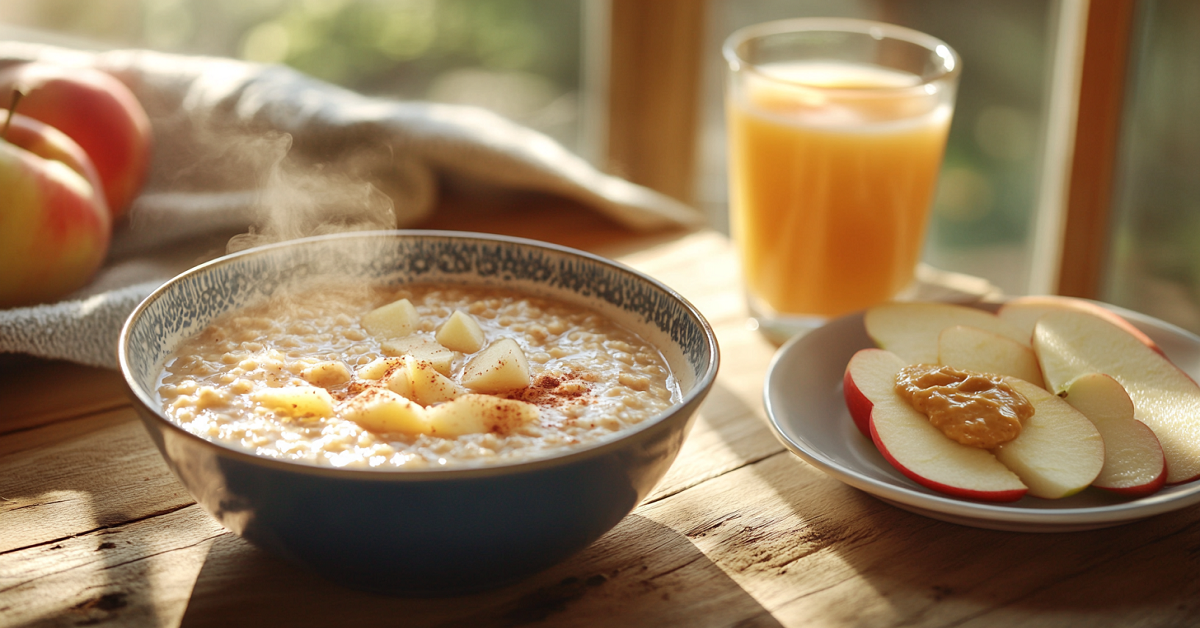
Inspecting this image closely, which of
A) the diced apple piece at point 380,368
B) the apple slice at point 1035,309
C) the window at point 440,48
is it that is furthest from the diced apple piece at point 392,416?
the window at point 440,48

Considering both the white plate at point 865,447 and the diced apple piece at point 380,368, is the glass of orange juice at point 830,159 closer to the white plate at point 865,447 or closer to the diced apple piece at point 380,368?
the white plate at point 865,447

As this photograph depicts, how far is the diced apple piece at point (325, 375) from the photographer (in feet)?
3.33

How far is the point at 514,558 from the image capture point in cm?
82

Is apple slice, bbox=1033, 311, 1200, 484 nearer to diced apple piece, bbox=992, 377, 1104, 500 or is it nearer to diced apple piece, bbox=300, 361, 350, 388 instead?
diced apple piece, bbox=992, 377, 1104, 500

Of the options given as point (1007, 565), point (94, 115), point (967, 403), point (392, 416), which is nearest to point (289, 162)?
point (94, 115)

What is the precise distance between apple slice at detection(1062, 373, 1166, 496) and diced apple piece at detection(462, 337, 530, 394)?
23.2 inches

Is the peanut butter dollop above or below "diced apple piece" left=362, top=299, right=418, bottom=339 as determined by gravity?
below

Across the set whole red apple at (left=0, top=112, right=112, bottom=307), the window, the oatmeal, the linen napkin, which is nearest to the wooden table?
the oatmeal

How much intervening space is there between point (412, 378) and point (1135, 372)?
0.83 metres

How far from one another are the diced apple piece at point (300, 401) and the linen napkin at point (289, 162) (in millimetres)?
715

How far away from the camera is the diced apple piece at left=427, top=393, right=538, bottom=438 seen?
888mm

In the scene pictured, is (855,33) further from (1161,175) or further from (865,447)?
(1161,175)

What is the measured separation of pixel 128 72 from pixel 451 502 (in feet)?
5.09

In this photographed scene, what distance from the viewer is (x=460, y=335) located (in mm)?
1101
